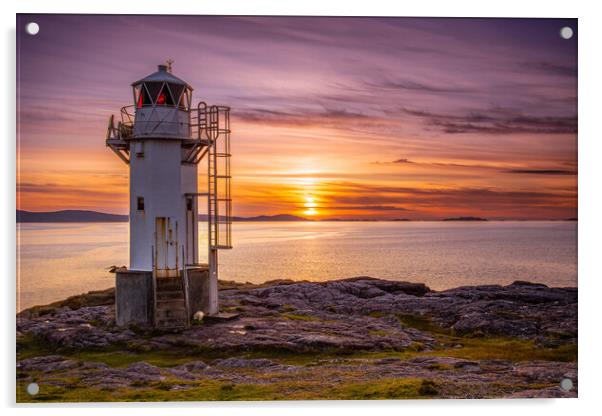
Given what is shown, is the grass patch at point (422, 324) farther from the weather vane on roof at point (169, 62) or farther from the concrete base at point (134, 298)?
the weather vane on roof at point (169, 62)

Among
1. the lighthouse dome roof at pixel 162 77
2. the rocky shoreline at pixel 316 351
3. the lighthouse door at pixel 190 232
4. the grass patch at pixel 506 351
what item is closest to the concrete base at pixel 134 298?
the rocky shoreline at pixel 316 351

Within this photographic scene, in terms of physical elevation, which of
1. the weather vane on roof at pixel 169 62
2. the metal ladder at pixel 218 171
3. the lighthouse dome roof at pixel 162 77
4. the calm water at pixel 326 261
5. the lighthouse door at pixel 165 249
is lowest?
the calm water at pixel 326 261

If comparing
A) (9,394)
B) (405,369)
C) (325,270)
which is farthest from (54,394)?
(325,270)

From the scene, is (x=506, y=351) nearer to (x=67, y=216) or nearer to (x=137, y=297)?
(x=137, y=297)

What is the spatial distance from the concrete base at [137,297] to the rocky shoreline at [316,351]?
46 centimetres

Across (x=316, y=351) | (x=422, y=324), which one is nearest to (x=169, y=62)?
(x=316, y=351)

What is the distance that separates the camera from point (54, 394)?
15539 millimetres

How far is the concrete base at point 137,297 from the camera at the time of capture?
20.6m

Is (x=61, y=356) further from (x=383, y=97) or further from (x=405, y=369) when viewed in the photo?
(x=383, y=97)

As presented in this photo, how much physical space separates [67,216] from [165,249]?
16.3 ft

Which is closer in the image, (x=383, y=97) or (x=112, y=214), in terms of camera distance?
(x=383, y=97)

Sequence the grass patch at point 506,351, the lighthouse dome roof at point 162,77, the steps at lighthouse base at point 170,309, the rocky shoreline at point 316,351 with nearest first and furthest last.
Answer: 1. the rocky shoreline at point 316,351
2. the grass patch at point 506,351
3. the steps at lighthouse base at point 170,309
4. the lighthouse dome roof at point 162,77

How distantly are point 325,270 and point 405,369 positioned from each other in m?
60.8

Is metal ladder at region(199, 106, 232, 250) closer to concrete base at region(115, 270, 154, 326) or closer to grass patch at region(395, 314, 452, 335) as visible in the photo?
concrete base at region(115, 270, 154, 326)
